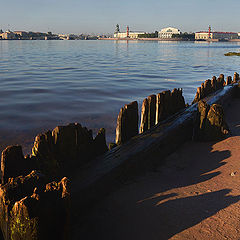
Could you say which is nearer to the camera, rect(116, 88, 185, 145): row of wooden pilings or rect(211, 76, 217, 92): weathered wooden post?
rect(116, 88, 185, 145): row of wooden pilings

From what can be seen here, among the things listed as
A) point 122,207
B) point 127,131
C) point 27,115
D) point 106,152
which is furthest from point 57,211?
point 27,115

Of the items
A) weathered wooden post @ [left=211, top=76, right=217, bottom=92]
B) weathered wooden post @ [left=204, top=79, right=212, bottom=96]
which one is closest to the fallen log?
weathered wooden post @ [left=204, top=79, right=212, bottom=96]

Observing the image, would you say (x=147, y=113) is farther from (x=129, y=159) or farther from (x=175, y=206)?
(x=175, y=206)

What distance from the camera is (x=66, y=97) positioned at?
11.0m

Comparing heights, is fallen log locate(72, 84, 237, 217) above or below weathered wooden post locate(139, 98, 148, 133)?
below

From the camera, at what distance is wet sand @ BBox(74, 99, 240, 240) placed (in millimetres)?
2570

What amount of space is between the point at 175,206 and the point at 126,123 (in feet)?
4.96

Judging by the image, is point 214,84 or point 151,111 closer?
point 151,111

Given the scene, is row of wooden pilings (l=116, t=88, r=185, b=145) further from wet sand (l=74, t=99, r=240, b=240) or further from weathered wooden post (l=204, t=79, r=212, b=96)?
weathered wooden post (l=204, t=79, r=212, b=96)

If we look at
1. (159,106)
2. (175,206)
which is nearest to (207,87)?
(159,106)

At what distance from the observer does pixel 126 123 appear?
4.09 m

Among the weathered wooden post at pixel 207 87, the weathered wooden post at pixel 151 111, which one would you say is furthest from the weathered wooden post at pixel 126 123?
the weathered wooden post at pixel 207 87

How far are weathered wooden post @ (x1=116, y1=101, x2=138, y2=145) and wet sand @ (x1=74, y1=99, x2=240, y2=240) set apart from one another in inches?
26.1

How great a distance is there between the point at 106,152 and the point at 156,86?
11.0 m
